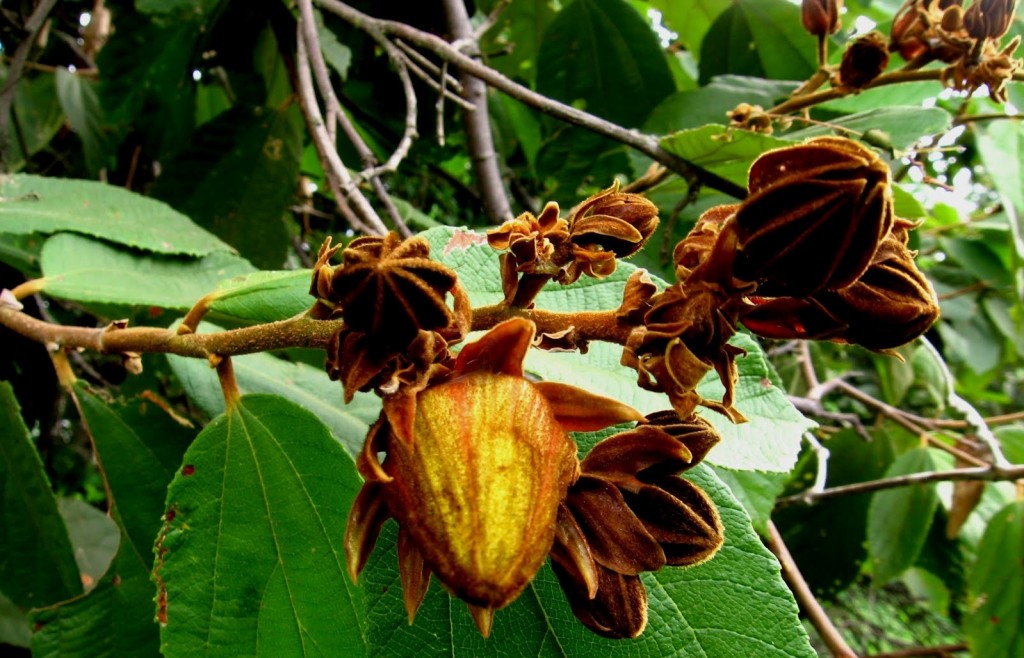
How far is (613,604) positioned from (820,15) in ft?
5.28

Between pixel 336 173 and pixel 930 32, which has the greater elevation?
pixel 930 32

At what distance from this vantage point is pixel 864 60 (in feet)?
5.63

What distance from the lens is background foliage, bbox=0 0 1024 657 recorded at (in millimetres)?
1108

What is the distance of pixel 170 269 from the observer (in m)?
1.73

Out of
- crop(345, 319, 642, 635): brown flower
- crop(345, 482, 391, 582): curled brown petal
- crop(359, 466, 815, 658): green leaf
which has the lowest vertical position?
crop(359, 466, 815, 658): green leaf

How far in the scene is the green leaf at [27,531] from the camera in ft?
5.13

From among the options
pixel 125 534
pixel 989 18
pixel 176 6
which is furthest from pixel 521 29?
pixel 125 534

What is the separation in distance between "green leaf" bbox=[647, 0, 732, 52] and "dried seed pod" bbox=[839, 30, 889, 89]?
136 centimetres

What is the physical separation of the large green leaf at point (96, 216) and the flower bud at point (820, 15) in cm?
152

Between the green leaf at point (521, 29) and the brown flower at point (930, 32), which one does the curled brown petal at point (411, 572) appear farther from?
the green leaf at point (521, 29)

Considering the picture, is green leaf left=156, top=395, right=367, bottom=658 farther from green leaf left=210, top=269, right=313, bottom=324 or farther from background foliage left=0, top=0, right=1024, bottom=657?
green leaf left=210, top=269, right=313, bottom=324

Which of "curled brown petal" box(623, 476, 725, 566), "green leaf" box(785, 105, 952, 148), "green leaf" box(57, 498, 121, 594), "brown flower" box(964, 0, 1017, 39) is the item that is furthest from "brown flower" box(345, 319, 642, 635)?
"green leaf" box(57, 498, 121, 594)

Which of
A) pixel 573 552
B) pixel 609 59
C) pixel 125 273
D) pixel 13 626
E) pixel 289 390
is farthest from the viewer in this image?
pixel 609 59

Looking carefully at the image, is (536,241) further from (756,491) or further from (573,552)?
(756,491)
